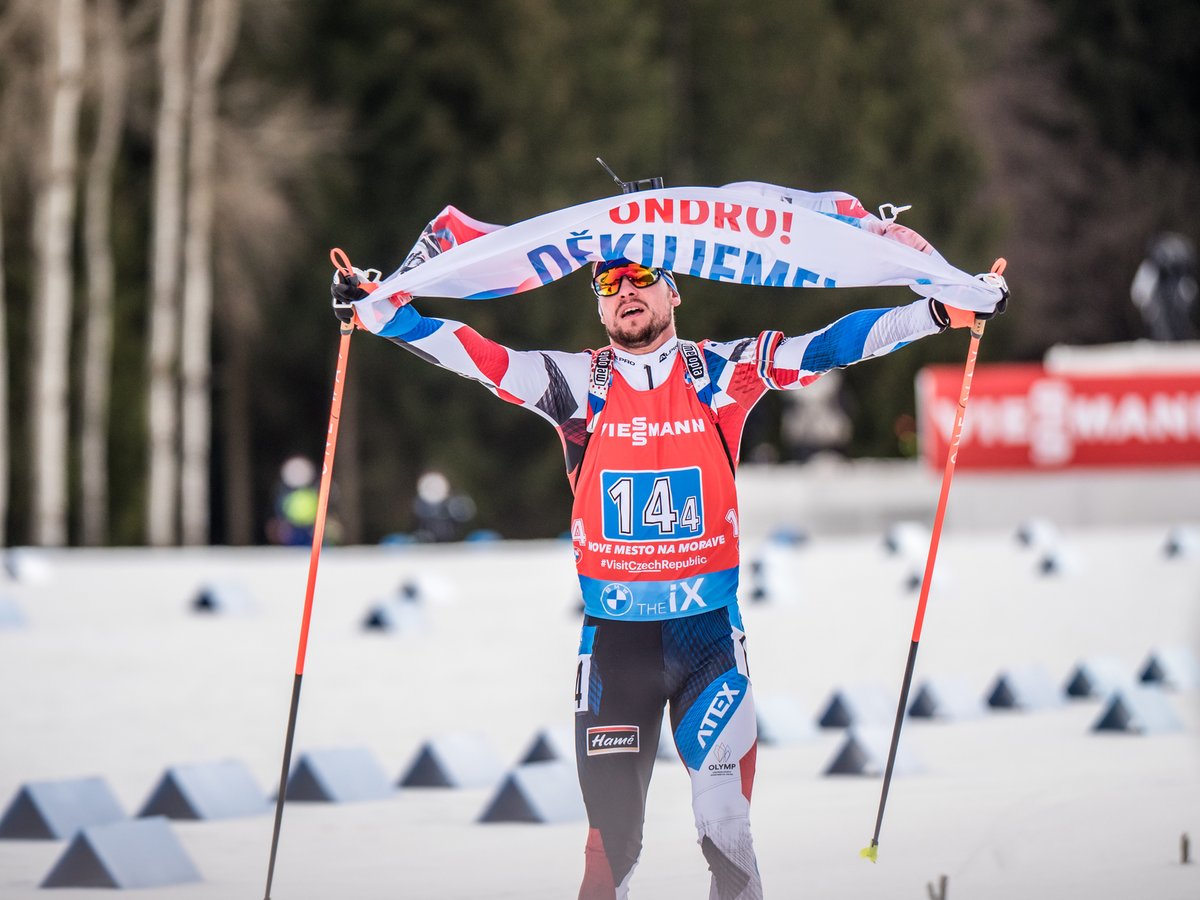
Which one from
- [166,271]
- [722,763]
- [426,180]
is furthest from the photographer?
[426,180]

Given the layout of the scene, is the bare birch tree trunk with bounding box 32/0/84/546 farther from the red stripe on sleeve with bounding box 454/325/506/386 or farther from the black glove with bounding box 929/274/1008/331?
the black glove with bounding box 929/274/1008/331

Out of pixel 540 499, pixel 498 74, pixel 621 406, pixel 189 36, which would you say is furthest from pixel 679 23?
pixel 621 406

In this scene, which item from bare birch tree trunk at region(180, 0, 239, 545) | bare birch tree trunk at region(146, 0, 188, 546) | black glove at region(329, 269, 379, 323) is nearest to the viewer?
black glove at region(329, 269, 379, 323)

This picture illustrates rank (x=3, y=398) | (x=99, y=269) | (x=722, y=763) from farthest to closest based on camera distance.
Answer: (x=99, y=269) → (x=3, y=398) → (x=722, y=763)

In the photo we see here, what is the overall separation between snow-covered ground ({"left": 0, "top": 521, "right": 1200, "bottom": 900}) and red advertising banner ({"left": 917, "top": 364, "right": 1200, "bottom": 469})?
2407 mm

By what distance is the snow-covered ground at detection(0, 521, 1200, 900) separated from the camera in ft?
25.1

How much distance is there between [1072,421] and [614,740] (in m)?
20.1

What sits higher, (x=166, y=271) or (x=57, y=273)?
(x=166, y=271)

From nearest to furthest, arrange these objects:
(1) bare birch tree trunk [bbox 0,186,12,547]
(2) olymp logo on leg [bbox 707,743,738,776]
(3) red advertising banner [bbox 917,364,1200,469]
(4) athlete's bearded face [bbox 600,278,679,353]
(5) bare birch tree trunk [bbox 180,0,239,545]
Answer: (2) olymp logo on leg [bbox 707,743,738,776]
(4) athlete's bearded face [bbox 600,278,679,353]
(3) red advertising banner [bbox 917,364,1200,469]
(1) bare birch tree trunk [bbox 0,186,12,547]
(5) bare birch tree trunk [bbox 180,0,239,545]

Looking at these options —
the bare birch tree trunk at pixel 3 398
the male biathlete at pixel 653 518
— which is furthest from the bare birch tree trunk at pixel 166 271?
the male biathlete at pixel 653 518

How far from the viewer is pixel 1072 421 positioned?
82.9 ft

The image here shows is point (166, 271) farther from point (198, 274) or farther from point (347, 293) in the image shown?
point (347, 293)

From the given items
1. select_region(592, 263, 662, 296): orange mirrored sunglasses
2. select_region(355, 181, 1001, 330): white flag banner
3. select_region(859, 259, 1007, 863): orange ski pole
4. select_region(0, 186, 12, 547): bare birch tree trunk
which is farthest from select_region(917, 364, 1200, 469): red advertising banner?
select_region(592, 263, 662, 296): orange mirrored sunglasses

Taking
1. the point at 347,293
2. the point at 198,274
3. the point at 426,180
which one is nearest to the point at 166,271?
the point at 198,274
